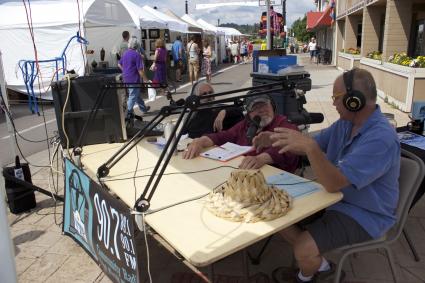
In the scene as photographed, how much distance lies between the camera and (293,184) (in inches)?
92.9

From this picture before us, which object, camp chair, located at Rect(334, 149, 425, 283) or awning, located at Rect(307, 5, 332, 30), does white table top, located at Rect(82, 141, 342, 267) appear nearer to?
camp chair, located at Rect(334, 149, 425, 283)

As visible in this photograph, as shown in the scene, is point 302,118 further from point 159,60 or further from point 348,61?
point 348,61

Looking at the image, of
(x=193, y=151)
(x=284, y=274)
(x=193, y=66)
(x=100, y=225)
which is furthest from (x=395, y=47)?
(x=100, y=225)

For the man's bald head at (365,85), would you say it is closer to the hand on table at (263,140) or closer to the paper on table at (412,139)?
the hand on table at (263,140)

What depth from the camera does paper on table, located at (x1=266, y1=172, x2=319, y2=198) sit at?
7.29 feet

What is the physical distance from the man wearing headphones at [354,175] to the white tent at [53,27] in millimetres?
10034

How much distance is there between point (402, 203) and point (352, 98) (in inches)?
28.9

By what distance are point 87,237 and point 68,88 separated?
1.52 metres

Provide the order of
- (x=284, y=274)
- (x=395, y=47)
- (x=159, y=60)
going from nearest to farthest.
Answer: (x=284, y=274)
(x=395, y=47)
(x=159, y=60)

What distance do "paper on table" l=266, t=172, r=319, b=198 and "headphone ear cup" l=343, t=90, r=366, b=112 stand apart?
0.51 metres

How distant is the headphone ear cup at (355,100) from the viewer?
2.13m

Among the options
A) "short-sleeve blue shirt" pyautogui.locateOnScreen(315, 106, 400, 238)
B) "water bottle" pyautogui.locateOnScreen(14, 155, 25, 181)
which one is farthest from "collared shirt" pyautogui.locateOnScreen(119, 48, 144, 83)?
"short-sleeve blue shirt" pyautogui.locateOnScreen(315, 106, 400, 238)

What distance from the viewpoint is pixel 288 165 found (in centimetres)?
299

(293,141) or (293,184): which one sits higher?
(293,141)
